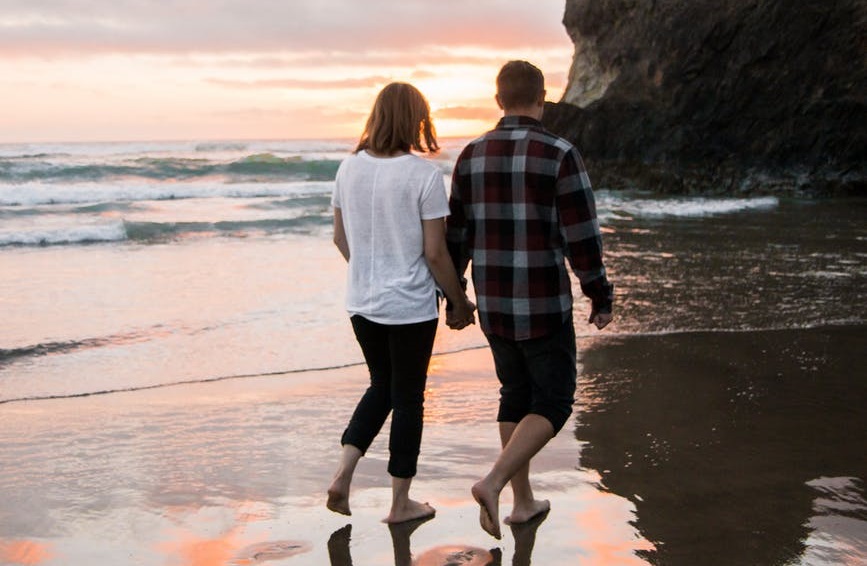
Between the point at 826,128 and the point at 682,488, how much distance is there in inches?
739

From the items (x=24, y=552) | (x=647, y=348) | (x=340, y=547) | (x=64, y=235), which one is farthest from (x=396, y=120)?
(x=64, y=235)

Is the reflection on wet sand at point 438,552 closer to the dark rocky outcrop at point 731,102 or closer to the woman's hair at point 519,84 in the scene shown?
the woman's hair at point 519,84

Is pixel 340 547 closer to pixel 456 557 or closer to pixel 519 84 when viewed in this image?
pixel 456 557

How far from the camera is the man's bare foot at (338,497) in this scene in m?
3.57

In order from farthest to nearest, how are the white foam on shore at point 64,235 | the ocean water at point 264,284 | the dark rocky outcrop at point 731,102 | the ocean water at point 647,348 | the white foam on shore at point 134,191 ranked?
the white foam on shore at point 134,191, the dark rocky outcrop at point 731,102, the white foam on shore at point 64,235, the ocean water at point 264,284, the ocean water at point 647,348

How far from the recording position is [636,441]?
4.55 meters

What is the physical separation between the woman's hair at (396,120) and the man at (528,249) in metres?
0.19

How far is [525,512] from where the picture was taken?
361 cm

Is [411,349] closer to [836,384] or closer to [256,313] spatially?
[836,384]

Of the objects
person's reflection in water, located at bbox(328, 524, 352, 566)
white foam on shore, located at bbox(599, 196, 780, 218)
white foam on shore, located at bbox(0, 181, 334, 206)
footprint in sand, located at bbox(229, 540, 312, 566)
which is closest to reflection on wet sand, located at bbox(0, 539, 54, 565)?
footprint in sand, located at bbox(229, 540, 312, 566)

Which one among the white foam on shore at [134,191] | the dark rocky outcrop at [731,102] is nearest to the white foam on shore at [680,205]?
the dark rocky outcrop at [731,102]

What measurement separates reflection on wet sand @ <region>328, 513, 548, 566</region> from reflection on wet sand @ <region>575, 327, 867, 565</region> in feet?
1.30

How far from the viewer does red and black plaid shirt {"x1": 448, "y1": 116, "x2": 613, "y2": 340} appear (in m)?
3.29

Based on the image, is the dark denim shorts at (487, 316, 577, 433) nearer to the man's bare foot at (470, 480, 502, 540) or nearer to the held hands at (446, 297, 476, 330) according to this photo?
the held hands at (446, 297, 476, 330)
